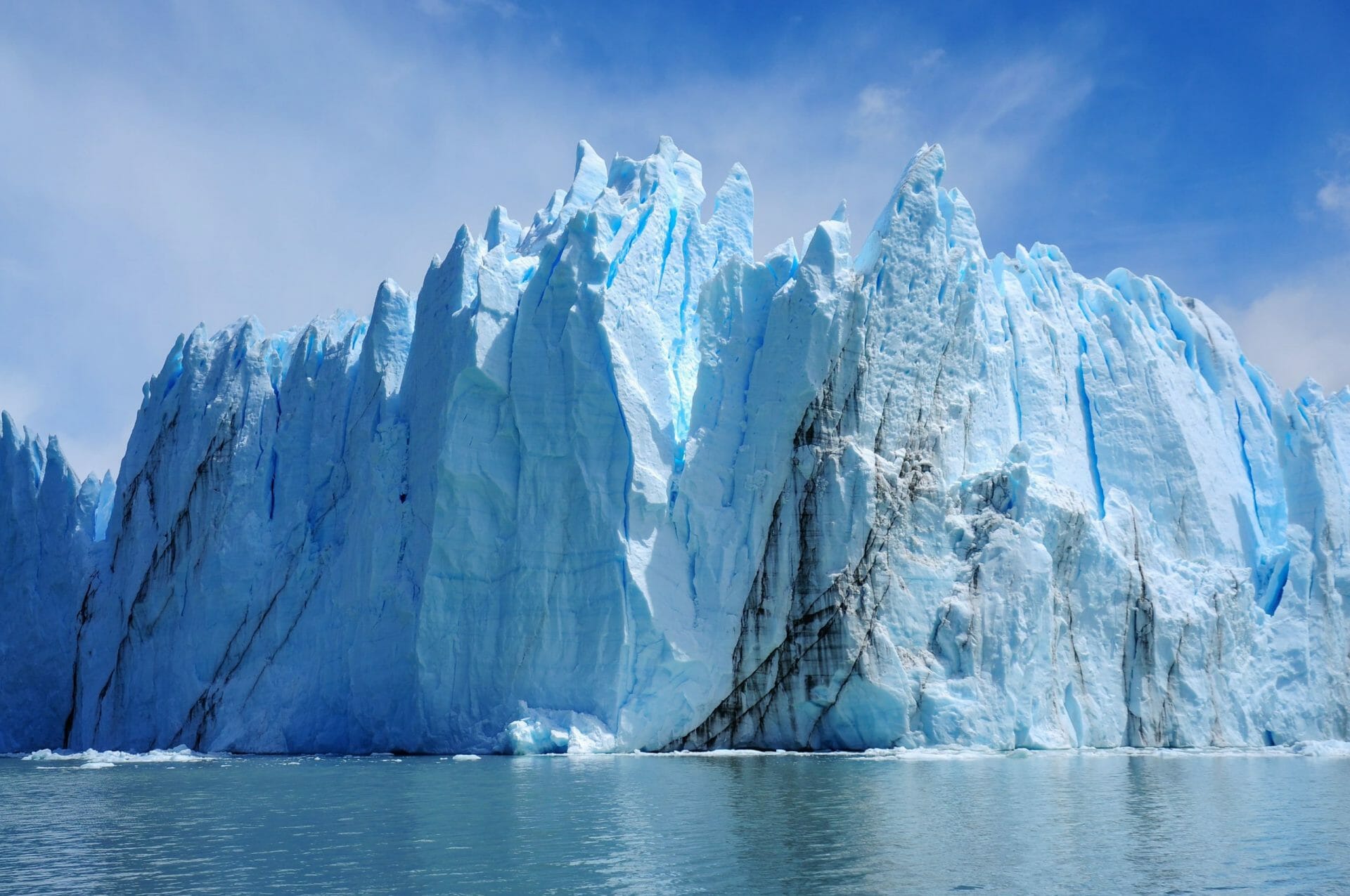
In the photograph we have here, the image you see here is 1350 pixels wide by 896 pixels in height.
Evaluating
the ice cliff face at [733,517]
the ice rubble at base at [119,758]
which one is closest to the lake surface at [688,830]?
the ice cliff face at [733,517]

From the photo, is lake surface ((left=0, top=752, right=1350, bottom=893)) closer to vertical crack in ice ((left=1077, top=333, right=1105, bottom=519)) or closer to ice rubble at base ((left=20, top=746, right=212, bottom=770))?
A: ice rubble at base ((left=20, top=746, right=212, bottom=770))

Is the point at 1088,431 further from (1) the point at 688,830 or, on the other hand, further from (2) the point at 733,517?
(1) the point at 688,830

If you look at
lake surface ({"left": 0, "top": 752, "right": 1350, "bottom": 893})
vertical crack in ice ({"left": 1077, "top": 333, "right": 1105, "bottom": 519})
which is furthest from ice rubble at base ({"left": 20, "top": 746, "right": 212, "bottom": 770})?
vertical crack in ice ({"left": 1077, "top": 333, "right": 1105, "bottom": 519})

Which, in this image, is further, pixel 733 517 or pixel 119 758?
pixel 119 758

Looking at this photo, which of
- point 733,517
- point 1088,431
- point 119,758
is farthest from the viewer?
point 1088,431

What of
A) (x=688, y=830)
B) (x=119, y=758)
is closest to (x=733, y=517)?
(x=688, y=830)

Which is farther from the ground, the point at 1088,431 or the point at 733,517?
the point at 1088,431
